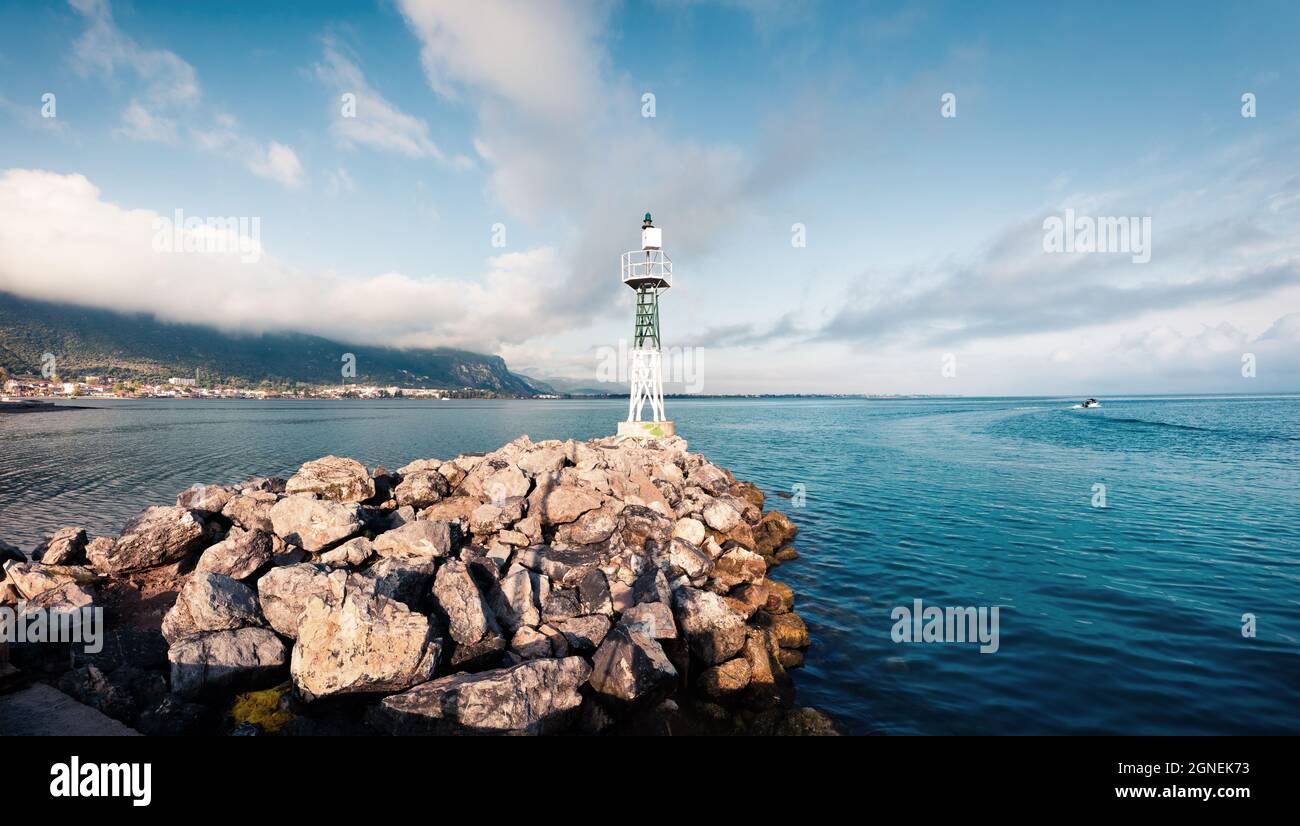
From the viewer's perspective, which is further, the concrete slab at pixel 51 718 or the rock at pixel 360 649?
the rock at pixel 360 649

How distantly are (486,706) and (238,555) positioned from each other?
9643 millimetres

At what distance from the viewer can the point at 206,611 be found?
34.6ft

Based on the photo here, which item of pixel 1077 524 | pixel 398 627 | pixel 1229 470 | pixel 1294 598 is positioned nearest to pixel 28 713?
pixel 398 627

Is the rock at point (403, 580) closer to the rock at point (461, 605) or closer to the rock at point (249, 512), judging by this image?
the rock at point (461, 605)

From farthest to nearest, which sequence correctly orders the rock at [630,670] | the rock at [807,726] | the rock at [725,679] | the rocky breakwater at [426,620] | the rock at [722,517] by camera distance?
the rock at [722,517]
the rock at [725,679]
the rock at [630,670]
the rock at [807,726]
the rocky breakwater at [426,620]

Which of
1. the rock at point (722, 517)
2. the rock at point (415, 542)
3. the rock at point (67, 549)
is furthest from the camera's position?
the rock at point (722, 517)

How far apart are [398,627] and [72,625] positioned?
804 centimetres

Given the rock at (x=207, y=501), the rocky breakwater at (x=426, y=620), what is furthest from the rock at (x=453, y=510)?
the rock at (x=207, y=501)

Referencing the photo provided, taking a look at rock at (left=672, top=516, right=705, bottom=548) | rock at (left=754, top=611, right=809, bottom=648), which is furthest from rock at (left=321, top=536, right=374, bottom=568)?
rock at (left=754, top=611, right=809, bottom=648)

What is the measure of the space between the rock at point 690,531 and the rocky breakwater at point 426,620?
79 mm

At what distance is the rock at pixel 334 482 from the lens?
1938 centimetres
